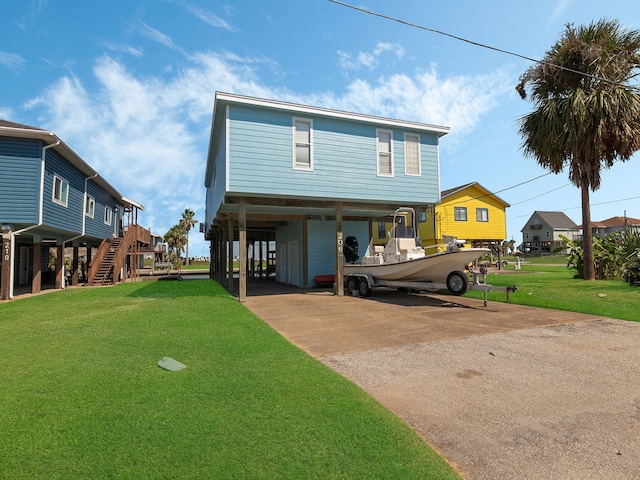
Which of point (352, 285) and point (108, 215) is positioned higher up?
point (108, 215)

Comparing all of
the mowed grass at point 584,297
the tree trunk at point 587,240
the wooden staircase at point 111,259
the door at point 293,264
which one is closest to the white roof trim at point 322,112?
the tree trunk at point 587,240

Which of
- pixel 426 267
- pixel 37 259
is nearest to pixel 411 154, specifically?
pixel 426 267

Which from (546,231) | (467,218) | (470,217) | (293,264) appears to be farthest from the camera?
(546,231)

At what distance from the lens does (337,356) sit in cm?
523

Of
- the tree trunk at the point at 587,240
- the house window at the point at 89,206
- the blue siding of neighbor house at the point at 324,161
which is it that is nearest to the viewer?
the blue siding of neighbor house at the point at 324,161

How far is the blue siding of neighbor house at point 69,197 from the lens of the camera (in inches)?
562

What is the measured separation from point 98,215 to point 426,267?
793 inches

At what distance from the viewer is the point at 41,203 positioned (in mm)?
13555

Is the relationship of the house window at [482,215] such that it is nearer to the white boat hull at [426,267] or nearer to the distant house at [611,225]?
the white boat hull at [426,267]

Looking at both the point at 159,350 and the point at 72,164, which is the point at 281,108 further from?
the point at 72,164

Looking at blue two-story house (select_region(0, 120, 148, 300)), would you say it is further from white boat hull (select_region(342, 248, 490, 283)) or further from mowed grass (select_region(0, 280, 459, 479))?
white boat hull (select_region(342, 248, 490, 283))

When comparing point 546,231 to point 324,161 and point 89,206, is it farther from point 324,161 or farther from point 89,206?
point 89,206

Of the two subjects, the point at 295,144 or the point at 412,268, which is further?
the point at 295,144

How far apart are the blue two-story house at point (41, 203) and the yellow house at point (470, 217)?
2323 centimetres
